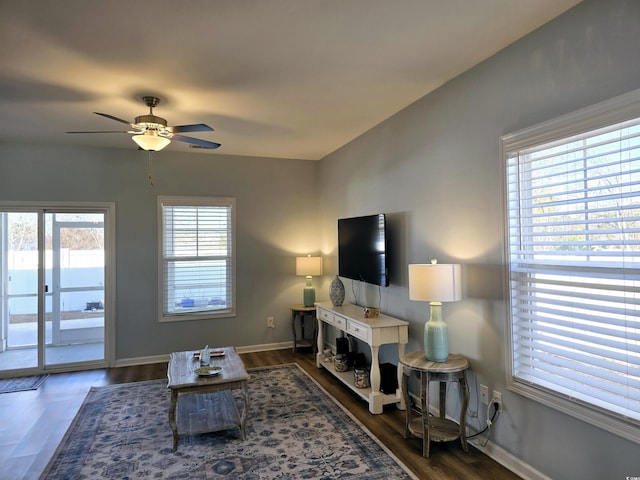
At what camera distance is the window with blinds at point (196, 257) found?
5191mm

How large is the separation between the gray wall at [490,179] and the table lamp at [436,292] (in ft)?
0.66

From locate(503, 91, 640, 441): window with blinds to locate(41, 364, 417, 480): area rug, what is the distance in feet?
3.74

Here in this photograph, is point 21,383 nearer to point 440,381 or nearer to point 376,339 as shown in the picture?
point 376,339

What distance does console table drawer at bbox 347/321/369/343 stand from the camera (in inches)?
138

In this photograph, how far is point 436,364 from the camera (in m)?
2.75

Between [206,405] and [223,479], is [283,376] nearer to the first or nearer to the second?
[206,405]

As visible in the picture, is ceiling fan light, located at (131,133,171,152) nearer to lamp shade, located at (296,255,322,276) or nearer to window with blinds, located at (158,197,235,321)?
window with blinds, located at (158,197,235,321)

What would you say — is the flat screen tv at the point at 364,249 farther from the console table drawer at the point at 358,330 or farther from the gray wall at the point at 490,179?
the console table drawer at the point at 358,330

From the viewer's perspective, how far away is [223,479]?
2.48 m

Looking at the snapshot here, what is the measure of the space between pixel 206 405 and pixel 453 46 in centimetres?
350

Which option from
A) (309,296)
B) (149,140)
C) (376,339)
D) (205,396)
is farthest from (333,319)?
(149,140)

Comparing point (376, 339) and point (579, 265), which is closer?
point (579, 265)

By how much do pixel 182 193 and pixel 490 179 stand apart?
3.93 m

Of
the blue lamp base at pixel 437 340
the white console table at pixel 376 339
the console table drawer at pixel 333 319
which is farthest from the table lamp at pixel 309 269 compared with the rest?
the blue lamp base at pixel 437 340
